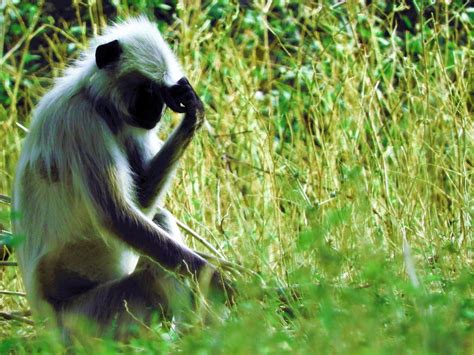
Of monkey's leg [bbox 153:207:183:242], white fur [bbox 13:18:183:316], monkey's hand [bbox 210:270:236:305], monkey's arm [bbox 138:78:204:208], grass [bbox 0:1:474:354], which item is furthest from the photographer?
monkey's leg [bbox 153:207:183:242]

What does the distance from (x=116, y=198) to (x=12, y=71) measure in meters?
2.57

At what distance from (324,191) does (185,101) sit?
140cm

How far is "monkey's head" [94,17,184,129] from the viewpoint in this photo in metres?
4.37

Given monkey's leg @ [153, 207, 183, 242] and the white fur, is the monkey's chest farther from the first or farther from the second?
monkey's leg @ [153, 207, 183, 242]

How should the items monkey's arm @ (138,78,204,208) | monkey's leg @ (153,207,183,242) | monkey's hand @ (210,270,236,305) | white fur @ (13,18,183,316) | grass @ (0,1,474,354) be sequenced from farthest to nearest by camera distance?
1. monkey's leg @ (153,207,183,242)
2. monkey's arm @ (138,78,204,208)
3. white fur @ (13,18,183,316)
4. monkey's hand @ (210,270,236,305)
5. grass @ (0,1,474,354)

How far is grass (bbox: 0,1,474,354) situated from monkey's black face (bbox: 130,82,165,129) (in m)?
0.65

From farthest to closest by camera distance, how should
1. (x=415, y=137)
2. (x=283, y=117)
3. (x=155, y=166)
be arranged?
(x=283, y=117) → (x=415, y=137) → (x=155, y=166)

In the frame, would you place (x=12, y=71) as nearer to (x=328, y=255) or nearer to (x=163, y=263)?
(x=163, y=263)

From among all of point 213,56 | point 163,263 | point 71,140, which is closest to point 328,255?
point 163,263

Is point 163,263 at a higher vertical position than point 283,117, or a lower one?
higher

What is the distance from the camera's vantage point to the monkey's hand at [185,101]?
4309mm

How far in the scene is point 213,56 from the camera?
20.7 feet

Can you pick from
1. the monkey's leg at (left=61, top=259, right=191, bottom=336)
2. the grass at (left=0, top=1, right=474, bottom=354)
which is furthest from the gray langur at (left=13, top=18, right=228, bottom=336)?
the grass at (left=0, top=1, right=474, bottom=354)

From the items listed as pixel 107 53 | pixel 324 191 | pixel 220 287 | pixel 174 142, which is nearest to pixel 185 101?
pixel 174 142
